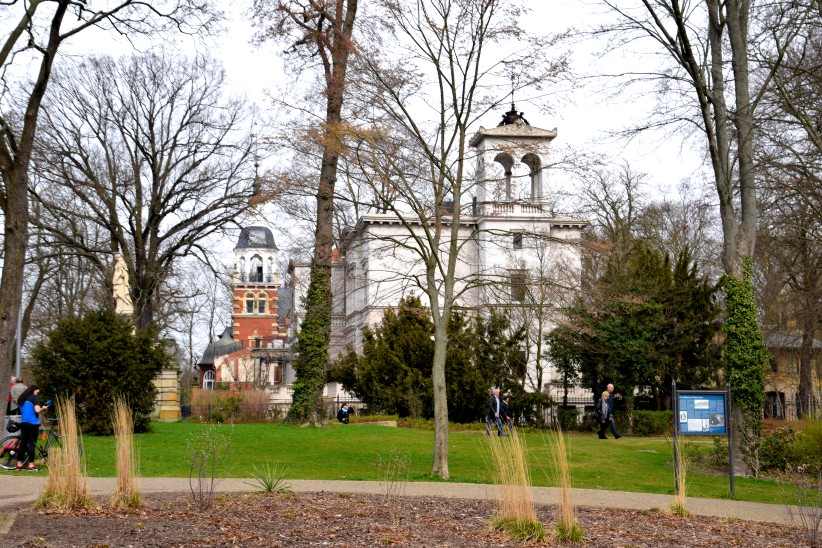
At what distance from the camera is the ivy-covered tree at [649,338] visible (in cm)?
3322

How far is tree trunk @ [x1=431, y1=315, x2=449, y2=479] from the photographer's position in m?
16.5

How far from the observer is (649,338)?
33.5 metres

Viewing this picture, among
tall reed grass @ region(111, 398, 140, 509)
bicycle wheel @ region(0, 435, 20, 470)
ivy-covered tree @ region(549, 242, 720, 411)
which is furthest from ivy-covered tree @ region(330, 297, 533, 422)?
A: tall reed grass @ region(111, 398, 140, 509)

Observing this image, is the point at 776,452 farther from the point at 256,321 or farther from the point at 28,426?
the point at 256,321

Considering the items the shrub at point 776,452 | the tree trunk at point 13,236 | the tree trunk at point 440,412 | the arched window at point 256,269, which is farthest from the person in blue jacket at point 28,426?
the arched window at point 256,269

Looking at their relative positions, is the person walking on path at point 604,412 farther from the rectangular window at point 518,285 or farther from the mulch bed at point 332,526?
the mulch bed at point 332,526

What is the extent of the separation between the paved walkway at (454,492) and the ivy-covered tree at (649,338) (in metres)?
17.8

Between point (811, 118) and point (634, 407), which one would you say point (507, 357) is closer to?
point (634, 407)

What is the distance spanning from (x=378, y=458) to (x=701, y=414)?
5589 millimetres

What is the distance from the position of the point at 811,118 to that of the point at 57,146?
24.1m

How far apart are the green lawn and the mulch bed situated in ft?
7.57

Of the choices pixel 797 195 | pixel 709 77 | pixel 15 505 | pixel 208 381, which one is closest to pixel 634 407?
pixel 797 195

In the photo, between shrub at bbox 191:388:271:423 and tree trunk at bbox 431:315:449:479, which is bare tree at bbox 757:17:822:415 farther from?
shrub at bbox 191:388:271:423

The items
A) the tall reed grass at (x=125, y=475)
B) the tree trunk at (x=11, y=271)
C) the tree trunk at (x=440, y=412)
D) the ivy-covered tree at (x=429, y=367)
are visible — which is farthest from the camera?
the ivy-covered tree at (x=429, y=367)
